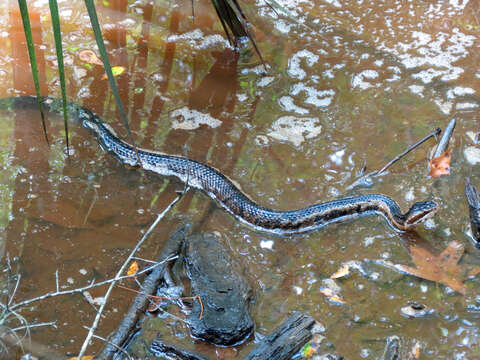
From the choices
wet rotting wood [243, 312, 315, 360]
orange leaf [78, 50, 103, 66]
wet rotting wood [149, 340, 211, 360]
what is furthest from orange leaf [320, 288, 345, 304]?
orange leaf [78, 50, 103, 66]

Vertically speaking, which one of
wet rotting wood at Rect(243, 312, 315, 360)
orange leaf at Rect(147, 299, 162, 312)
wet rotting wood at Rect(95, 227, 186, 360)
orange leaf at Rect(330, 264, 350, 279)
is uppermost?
wet rotting wood at Rect(243, 312, 315, 360)

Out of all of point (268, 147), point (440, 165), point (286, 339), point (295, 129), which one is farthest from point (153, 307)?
point (440, 165)

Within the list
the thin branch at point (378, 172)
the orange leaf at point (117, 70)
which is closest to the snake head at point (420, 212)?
the thin branch at point (378, 172)

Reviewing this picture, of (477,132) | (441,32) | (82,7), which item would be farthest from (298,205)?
(82,7)

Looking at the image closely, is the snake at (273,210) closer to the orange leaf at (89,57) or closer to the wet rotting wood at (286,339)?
the wet rotting wood at (286,339)

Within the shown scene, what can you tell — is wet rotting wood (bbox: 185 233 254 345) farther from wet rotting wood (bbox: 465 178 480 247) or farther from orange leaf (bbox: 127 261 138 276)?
wet rotting wood (bbox: 465 178 480 247)

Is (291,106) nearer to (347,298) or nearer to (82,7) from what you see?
(347,298)
